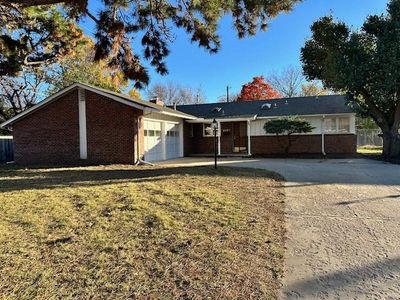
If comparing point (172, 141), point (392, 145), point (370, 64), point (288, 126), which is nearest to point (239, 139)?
point (288, 126)

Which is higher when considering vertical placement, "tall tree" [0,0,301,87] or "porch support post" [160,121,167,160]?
"tall tree" [0,0,301,87]

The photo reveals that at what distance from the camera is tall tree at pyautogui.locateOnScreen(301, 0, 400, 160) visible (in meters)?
15.6

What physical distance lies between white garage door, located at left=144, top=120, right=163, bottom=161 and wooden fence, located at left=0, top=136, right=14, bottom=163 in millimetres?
7997

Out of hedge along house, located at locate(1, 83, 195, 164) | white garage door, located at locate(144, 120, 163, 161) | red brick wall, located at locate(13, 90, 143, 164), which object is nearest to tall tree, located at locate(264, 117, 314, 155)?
white garage door, located at locate(144, 120, 163, 161)

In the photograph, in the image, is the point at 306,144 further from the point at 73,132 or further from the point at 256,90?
the point at 256,90

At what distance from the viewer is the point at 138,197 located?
6.96 meters

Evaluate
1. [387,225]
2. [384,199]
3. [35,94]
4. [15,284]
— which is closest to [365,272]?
[387,225]

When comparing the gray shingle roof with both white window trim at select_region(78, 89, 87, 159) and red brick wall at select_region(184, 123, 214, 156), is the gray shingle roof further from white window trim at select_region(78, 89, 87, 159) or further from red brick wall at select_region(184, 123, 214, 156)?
white window trim at select_region(78, 89, 87, 159)

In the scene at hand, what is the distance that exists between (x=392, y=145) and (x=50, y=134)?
1679 cm

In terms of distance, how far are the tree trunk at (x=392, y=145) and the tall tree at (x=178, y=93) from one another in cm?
3429

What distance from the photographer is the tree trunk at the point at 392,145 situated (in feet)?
56.1

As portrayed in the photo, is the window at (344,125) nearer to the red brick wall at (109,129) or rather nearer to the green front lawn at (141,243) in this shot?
the red brick wall at (109,129)

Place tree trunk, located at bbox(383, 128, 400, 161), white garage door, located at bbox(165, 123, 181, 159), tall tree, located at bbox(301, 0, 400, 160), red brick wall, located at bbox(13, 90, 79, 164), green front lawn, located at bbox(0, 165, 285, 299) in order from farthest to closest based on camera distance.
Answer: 1. white garage door, located at bbox(165, 123, 181, 159)
2. tree trunk, located at bbox(383, 128, 400, 161)
3. red brick wall, located at bbox(13, 90, 79, 164)
4. tall tree, located at bbox(301, 0, 400, 160)
5. green front lawn, located at bbox(0, 165, 285, 299)

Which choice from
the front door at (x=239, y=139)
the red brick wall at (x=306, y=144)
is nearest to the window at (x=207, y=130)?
the front door at (x=239, y=139)
